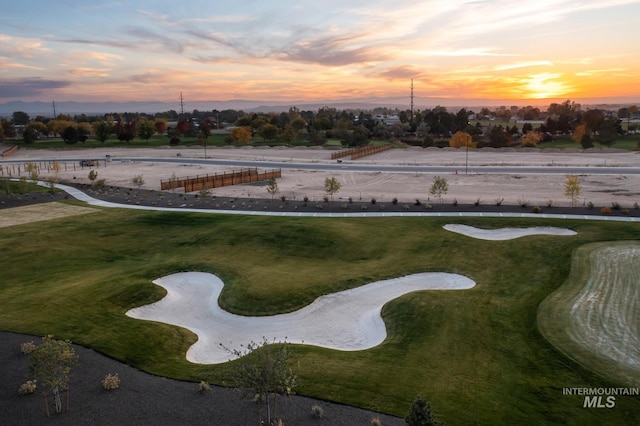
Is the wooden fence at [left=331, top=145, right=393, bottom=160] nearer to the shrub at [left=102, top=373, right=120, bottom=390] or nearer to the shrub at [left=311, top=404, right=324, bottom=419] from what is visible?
the shrub at [left=102, top=373, right=120, bottom=390]

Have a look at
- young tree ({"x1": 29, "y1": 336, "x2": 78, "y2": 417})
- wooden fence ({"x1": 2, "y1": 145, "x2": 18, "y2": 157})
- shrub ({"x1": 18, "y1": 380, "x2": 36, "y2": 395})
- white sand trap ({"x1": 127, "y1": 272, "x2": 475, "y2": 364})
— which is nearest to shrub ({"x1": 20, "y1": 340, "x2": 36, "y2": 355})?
shrub ({"x1": 18, "y1": 380, "x2": 36, "y2": 395})

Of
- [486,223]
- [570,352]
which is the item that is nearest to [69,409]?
[570,352]

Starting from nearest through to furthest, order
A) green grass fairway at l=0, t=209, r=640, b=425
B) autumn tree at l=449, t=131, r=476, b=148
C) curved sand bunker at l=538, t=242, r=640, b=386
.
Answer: green grass fairway at l=0, t=209, r=640, b=425, curved sand bunker at l=538, t=242, r=640, b=386, autumn tree at l=449, t=131, r=476, b=148

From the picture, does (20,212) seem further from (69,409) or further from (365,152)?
(365,152)

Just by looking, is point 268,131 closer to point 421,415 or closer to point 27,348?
point 27,348

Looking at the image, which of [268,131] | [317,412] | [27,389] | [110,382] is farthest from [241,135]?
[317,412]

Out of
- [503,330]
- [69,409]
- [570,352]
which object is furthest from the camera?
[503,330]
